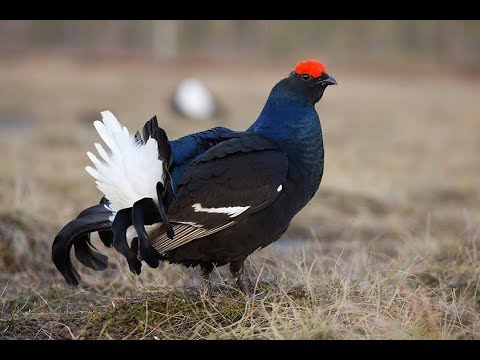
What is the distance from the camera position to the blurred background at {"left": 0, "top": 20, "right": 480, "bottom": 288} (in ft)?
19.2

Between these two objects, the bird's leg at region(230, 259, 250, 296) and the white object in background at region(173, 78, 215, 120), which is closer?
the bird's leg at region(230, 259, 250, 296)

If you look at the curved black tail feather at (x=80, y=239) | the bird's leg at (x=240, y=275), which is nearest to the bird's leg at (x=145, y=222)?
the curved black tail feather at (x=80, y=239)

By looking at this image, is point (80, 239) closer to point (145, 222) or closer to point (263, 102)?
point (145, 222)

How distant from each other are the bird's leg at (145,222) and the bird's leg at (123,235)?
5 centimetres

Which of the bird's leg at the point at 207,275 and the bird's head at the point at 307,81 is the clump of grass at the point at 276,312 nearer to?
the bird's leg at the point at 207,275

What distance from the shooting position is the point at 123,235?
126 inches

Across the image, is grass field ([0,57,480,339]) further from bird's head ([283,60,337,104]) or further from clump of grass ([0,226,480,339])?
bird's head ([283,60,337,104])

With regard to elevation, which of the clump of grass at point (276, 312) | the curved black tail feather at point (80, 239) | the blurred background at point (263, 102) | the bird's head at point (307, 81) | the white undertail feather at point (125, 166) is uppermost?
the bird's head at point (307, 81)

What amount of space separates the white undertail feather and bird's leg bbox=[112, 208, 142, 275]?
2.0 inches

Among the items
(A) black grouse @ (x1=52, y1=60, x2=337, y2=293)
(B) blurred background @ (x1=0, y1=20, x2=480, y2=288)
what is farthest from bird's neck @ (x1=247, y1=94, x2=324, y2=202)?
(B) blurred background @ (x1=0, y1=20, x2=480, y2=288)

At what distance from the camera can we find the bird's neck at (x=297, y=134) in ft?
11.3

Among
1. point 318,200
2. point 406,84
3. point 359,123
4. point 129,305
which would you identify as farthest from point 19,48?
point 129,305

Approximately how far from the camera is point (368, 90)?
18047 millimetres

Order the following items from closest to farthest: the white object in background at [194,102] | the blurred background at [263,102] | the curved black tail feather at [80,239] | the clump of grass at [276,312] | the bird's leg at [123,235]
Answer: the clump of grass at [276,312] < the bird's leg at [123,235] < the curved black tail feather at [80,239] < the blurred background at [263,102] < the white object in background at [194,102]
